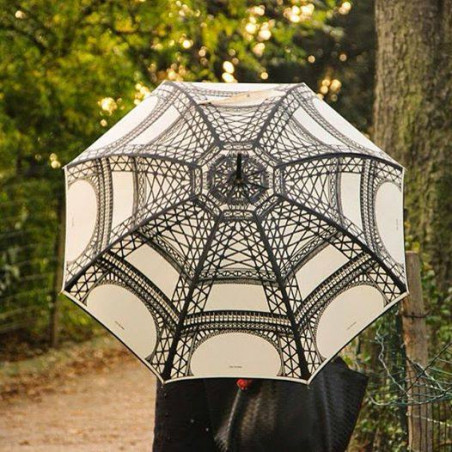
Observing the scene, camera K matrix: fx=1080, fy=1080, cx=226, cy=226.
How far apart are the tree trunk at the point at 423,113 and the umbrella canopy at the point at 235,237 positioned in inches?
114

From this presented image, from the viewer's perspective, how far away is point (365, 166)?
3.83m

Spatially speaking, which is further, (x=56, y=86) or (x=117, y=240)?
(x=56, y=86)

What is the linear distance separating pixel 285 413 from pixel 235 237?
73 cm

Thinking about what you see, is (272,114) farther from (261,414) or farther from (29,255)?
(29,255)

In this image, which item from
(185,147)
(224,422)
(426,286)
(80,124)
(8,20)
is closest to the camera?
(185,147)

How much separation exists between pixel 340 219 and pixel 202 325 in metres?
0.59

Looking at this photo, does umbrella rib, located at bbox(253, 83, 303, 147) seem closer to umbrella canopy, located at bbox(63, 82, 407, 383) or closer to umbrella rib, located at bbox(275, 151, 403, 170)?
umbrella canopy, located at bbox(63, 82, 407, 383)

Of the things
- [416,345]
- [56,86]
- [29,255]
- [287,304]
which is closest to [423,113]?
[416,345]

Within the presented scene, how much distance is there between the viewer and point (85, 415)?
888 cm

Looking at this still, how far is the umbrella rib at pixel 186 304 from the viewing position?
11.6 feet

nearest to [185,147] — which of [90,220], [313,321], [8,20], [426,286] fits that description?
[90,220]

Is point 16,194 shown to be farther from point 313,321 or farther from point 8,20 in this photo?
point 313,321

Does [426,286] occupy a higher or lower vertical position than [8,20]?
lower

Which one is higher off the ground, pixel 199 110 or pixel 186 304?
pixel 199 110
